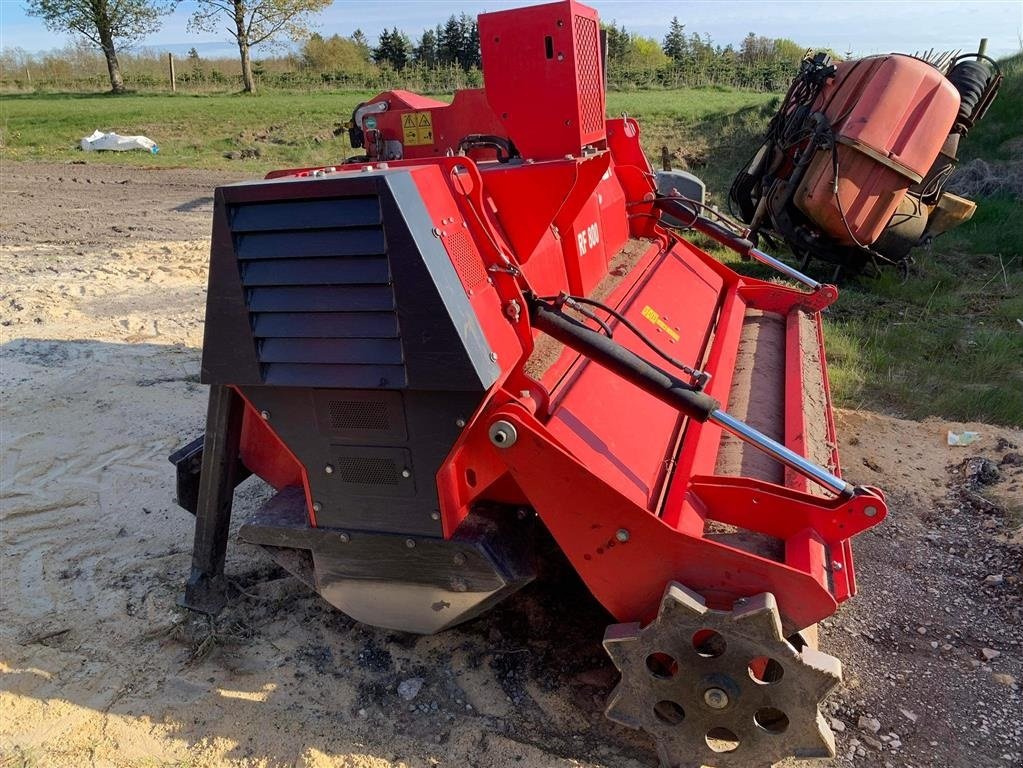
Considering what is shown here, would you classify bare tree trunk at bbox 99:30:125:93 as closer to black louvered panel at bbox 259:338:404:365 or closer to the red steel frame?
the red steel frame

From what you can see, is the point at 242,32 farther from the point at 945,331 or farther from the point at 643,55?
the point at 945,331

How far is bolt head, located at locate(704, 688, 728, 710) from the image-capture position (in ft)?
7.18

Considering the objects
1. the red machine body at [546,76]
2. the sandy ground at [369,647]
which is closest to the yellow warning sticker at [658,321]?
the red machine body at [546,76]

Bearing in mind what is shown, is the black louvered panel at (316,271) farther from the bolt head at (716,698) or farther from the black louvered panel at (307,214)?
the bolt head at (716,698)

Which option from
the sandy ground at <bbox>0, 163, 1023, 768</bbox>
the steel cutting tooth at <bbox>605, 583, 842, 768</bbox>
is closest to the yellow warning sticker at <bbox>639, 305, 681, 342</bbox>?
the sandy ground at <bbox>0, 163, 1023, 768</bbox>

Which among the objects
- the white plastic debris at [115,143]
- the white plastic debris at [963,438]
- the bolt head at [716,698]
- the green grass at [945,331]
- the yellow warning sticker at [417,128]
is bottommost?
the white plastic debris at [963,438]

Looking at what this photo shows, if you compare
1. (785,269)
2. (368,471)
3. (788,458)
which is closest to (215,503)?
(368,471)

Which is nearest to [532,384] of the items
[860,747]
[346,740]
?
[346,740]

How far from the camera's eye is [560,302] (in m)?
2.50

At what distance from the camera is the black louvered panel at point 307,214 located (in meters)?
2.10

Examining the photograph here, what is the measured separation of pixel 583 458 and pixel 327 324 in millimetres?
876

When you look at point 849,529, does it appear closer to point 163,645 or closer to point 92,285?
point 163,645

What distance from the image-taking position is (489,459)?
2.39 m

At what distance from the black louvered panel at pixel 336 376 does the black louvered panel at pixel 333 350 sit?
2cm
